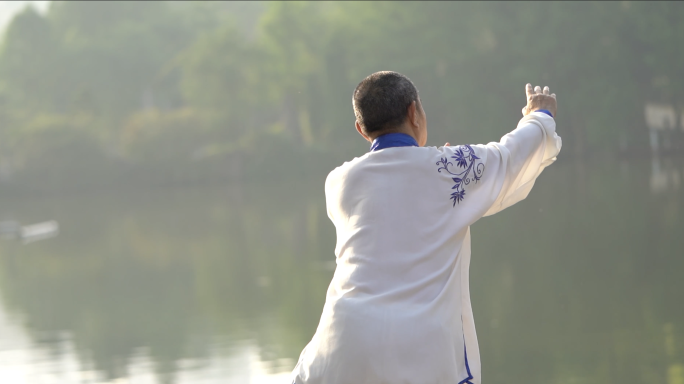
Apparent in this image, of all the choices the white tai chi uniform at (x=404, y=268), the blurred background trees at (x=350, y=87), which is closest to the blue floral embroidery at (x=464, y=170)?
the white tai chi uniform at (x=404, y=268)

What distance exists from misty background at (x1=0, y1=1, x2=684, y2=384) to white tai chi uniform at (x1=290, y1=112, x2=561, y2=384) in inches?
109

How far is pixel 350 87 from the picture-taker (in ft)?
96.3

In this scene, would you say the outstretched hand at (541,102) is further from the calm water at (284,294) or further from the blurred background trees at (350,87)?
the blurred background trees at (350,87)

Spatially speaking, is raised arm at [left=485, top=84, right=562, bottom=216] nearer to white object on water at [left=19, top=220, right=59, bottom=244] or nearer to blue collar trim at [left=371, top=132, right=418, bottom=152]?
blue collar trim at [left=371, top=132, right=418, bottom=152]

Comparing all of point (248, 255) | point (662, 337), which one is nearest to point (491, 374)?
point (662, 337)

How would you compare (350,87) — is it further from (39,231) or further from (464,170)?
(464,170)

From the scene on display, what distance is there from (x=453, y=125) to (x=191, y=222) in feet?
50.5

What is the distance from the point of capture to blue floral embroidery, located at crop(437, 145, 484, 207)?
145 cm

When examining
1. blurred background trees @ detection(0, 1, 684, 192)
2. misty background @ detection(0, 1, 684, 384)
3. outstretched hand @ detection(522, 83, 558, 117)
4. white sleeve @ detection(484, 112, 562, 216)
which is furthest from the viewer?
blurred background trees @ detection(0, 1, 684, 192)

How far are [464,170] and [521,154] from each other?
0.13 meters

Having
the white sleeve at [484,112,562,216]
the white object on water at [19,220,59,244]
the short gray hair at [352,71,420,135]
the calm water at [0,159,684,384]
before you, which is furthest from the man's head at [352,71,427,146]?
the white object on water at [19,220,59,244]

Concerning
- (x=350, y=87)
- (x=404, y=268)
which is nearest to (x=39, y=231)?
(x=404, y=268)

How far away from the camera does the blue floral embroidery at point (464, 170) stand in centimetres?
145

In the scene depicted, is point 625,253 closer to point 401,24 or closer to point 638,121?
point 638,121
